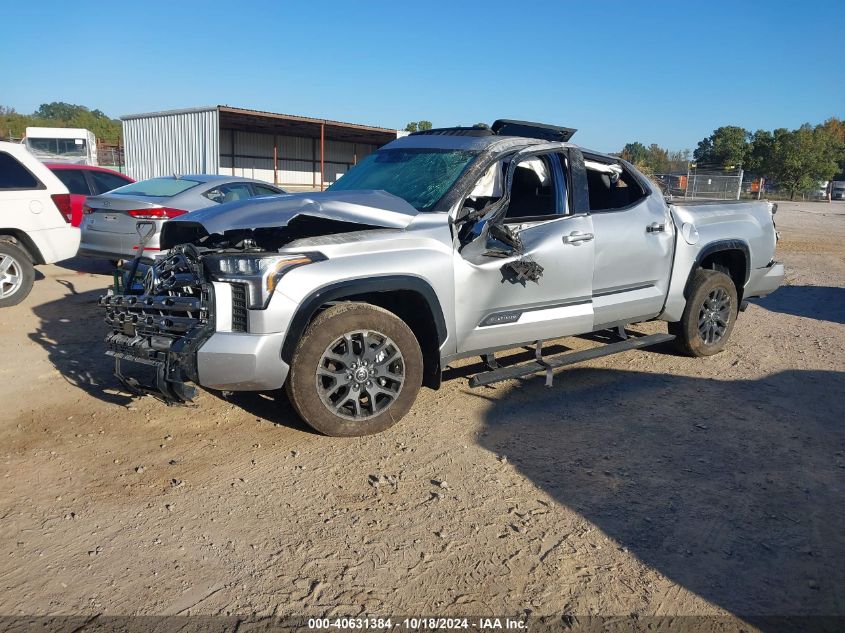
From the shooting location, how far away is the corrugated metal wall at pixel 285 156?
32.8m

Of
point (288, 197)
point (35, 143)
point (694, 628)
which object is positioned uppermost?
point (35, 143)

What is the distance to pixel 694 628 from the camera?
2629mm

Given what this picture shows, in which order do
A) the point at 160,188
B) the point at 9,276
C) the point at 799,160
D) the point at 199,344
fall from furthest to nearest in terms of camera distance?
the point at 799,160, the point at 160,188, the point at 9,276, the point at 199,344

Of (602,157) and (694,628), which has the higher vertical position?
(602,157)

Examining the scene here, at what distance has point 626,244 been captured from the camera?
5.42 meters

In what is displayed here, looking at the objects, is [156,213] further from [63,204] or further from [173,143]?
[173,143]

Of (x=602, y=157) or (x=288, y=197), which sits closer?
(x=288, y=197)

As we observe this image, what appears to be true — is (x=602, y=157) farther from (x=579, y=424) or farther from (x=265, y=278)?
(x=265, y=278)

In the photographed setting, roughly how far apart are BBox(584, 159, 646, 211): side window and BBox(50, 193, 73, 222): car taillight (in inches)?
245

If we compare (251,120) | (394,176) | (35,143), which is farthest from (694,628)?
(35,143)

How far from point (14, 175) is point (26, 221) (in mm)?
572

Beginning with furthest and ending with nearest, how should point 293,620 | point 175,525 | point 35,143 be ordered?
point 35,143 → point 175,525 → point 293,620

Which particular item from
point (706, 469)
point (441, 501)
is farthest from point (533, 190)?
point (441, 501)

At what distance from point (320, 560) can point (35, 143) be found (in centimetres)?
2921
